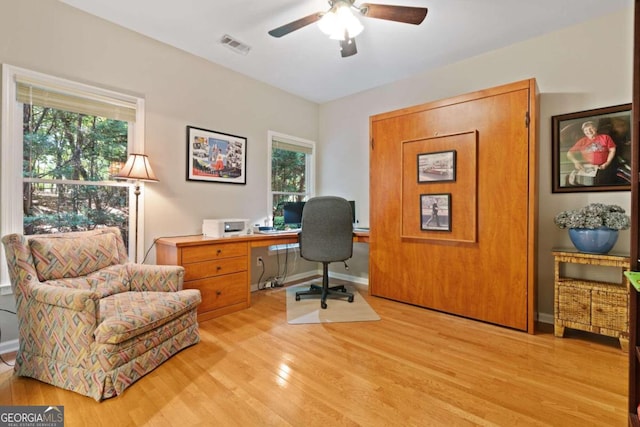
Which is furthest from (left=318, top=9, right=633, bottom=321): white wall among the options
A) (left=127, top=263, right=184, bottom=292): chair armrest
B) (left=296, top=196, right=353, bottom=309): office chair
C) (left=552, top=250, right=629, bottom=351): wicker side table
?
(left=127, top=263, right=184, bottom=292): chair armrest

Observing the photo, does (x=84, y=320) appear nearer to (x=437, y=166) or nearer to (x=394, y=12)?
(x=394, y=12)

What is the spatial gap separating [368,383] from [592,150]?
271 cm

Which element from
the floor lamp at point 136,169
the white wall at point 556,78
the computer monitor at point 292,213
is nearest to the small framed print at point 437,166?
the white wall at point 556,78

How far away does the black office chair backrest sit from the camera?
9.72 ft

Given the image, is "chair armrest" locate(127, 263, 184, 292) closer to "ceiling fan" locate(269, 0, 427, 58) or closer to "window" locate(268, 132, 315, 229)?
"window" locate(268, 132, 315, 229)

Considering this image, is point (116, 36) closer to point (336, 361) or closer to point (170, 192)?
point (170, 192)

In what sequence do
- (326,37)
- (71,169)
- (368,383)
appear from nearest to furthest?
(368,383)
(71,169)
(326,37)

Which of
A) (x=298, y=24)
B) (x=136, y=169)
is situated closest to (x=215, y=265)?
(x=136, y=169)

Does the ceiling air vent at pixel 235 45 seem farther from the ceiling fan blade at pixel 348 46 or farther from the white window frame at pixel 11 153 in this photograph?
the white window frame at pixel 11 153

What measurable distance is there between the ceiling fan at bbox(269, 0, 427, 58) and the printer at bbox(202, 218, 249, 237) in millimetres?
1798

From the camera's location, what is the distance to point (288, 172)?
14.1ft

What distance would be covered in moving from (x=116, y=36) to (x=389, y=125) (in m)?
2.77

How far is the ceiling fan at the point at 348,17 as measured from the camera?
194 cm

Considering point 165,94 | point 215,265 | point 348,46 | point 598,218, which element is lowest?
point 215,265
